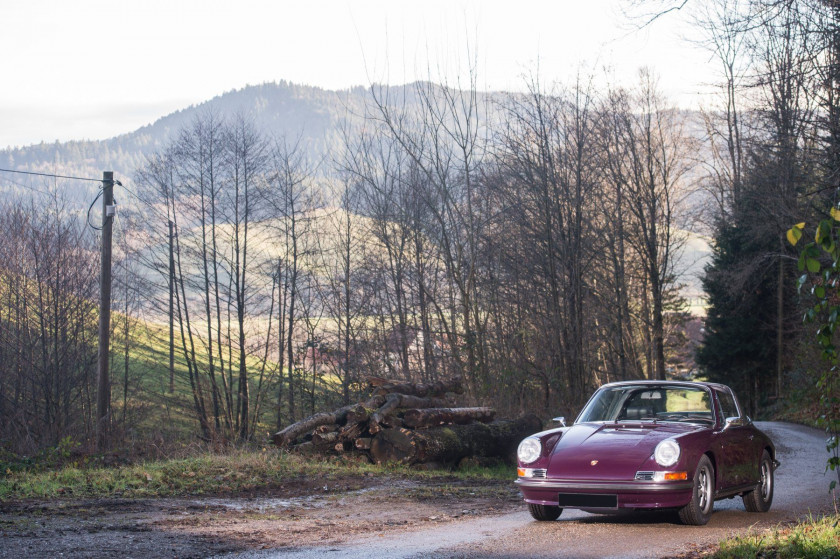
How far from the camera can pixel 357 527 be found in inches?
358

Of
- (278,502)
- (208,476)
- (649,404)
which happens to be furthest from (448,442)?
(649,404)

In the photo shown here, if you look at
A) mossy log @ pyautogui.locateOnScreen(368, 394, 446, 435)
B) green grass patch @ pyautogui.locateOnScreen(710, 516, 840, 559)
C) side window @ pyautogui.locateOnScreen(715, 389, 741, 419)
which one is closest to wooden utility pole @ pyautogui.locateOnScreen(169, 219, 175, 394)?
mossy log @ pyautogui.locateOnScreen(368, 394, 446, 435)

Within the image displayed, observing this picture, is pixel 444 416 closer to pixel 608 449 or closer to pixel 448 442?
pixel 448 442

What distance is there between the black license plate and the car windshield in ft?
4.94

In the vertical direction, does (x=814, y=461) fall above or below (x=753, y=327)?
below

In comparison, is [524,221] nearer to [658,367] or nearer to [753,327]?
[658,367]

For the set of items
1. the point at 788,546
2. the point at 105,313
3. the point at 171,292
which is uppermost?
the point at 171,292

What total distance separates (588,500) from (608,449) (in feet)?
2.00

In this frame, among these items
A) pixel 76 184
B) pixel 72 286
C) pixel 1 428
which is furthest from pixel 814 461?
pixel 76 184

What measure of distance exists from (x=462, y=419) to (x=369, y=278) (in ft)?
55.7

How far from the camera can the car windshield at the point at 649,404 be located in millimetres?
9695

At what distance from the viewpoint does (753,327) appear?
4306cm

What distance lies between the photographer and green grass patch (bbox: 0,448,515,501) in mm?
11445

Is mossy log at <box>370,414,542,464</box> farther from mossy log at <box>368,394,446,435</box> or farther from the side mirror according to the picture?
the side mirror
